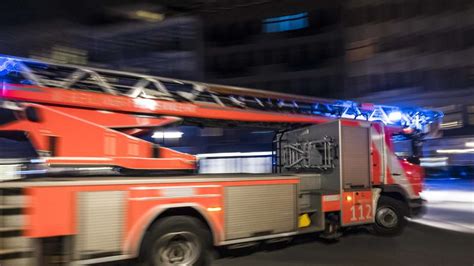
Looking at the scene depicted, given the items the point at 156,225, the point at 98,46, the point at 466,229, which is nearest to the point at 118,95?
the point at 156,225

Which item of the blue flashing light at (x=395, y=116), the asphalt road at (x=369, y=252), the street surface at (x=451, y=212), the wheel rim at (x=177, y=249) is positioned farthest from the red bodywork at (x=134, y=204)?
the street surface at (x=451, y=212)

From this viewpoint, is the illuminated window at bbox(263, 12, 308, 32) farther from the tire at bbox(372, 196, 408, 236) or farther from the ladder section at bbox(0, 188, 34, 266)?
the ladder section at bbox(0, 188, 34, 266)

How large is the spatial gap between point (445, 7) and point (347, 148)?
29.3m

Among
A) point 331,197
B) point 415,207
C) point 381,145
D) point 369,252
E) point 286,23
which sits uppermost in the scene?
point 286,23

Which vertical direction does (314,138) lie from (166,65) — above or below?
below

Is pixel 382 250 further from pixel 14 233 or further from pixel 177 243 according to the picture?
pixel 14 233

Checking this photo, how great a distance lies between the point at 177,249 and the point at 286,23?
3879cm

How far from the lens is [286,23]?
139 ft

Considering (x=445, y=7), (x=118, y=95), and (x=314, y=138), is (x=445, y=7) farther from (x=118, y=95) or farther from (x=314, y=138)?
(x=118, y=95)

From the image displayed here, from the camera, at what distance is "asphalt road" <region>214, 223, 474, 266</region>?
23.0ft

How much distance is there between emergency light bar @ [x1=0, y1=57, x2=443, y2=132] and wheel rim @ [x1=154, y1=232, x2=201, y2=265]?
98.1 inches

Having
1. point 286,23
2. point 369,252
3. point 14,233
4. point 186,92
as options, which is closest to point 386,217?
point 369,252

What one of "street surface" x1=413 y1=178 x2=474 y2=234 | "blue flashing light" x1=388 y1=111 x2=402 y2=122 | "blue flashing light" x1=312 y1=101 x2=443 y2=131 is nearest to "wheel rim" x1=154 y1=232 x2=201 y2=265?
"blue flashing light" x1=312 y1=101 x2=443 y2=131

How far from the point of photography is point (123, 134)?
6.81 meters
